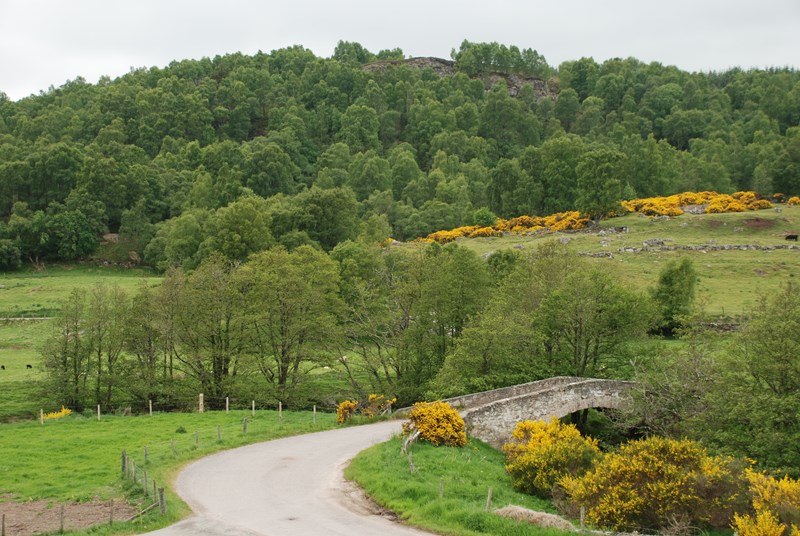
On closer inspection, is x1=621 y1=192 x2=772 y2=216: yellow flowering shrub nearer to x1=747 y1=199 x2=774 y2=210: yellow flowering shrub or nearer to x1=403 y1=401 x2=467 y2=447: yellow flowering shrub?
x1=747 y1=199 x2=774 y2=210: yellow flowering shrub

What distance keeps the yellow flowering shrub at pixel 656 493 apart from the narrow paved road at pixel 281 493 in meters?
5.68

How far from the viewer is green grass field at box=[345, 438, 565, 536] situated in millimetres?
20438

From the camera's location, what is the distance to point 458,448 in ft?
96.8

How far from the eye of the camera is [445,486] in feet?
79.2

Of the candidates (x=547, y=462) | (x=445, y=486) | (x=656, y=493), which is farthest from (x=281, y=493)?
(x=656, y=493)

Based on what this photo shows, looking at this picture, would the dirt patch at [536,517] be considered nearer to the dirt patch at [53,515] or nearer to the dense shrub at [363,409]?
the dirt patch at [53,515]

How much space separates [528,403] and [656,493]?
1242 centimetres

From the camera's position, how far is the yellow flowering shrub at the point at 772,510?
17.7 m

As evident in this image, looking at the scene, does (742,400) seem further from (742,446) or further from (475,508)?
(475,508)

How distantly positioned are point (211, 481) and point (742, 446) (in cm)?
2016

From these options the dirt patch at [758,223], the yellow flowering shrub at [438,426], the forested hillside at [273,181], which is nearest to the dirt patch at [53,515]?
the yellow flowering shrub at [438,426]

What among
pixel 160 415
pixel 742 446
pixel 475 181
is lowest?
pixel 160 415

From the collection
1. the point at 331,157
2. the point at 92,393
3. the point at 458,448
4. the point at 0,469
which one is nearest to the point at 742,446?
the point at 458,448

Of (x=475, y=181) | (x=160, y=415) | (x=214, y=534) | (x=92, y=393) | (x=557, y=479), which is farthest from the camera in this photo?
(x=475, y=181)
